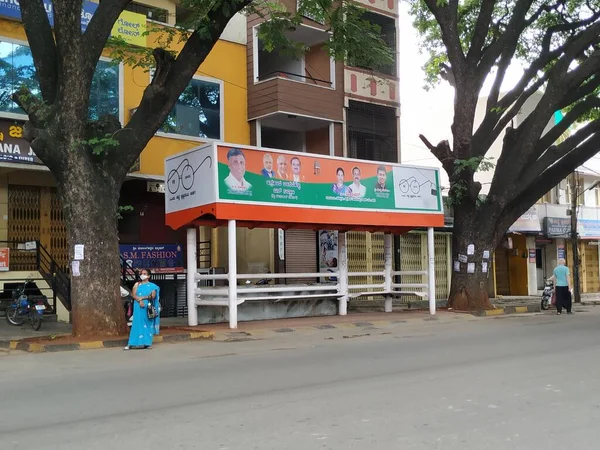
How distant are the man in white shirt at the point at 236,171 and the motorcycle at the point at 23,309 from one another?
5197mm

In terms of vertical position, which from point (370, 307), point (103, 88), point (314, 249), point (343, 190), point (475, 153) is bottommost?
point (370, 307)

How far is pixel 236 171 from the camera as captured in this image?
15281mm

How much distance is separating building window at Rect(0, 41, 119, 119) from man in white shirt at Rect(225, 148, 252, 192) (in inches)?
149

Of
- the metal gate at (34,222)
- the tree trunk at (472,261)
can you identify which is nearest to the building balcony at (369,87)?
the tree trunk at (472,261)

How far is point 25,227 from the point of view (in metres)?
18.9

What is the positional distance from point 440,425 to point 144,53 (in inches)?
504

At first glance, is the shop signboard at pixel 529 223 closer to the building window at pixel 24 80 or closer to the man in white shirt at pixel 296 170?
the man in white shirt at pixel 296 170

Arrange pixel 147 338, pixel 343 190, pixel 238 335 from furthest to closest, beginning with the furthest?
pixel 343 190, pixel 238 335, pixel 147 338

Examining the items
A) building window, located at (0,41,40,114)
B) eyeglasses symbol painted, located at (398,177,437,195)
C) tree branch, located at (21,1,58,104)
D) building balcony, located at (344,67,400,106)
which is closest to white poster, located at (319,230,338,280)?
eyeglasses symbol painted, located at (398,177,437,195)

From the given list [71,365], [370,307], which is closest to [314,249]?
[370,307]

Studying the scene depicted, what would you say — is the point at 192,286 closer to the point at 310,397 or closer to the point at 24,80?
the point at 24,80

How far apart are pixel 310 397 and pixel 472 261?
1347cm

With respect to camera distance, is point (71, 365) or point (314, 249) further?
point (314, 249)

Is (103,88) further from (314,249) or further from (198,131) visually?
(314,249)
